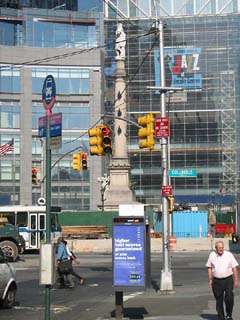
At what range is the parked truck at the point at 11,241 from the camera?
29156mm

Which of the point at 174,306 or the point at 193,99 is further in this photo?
the point at 193,99

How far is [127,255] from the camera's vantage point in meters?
12.5

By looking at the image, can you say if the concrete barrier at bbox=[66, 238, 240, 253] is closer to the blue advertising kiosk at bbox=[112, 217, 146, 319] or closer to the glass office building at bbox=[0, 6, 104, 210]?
the blue advertising kiosk at bbox=[112, 217, 146, 319]

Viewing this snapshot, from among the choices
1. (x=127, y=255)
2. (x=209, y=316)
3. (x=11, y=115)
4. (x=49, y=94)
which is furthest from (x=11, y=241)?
(x=11, y=115)

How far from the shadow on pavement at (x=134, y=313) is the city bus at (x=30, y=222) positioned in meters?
18.5

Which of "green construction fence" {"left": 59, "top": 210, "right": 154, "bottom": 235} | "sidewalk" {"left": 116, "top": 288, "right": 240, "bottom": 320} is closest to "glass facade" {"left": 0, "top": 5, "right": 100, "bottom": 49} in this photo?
"green construction fence" {"left": 59, "top": 210, "right": 154, "bottom": 235}

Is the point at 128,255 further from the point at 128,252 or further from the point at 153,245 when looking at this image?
the point at 153,245

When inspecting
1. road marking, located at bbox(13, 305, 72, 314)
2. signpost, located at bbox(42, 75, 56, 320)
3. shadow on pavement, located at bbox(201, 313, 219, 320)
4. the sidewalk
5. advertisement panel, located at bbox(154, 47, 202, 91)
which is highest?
advertisement panel, located at bbox(154, 47, 202, 91)

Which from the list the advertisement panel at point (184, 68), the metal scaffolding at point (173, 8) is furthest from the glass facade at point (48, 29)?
the advertisement panel at point (184, 68)

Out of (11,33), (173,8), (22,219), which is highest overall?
(173,8)

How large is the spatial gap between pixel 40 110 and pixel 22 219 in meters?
48.5

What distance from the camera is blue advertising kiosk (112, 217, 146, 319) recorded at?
40.3 ft

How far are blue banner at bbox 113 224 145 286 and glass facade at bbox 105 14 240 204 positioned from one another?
7108 centimetres

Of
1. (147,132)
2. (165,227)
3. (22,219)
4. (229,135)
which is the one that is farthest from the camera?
(229,135)
